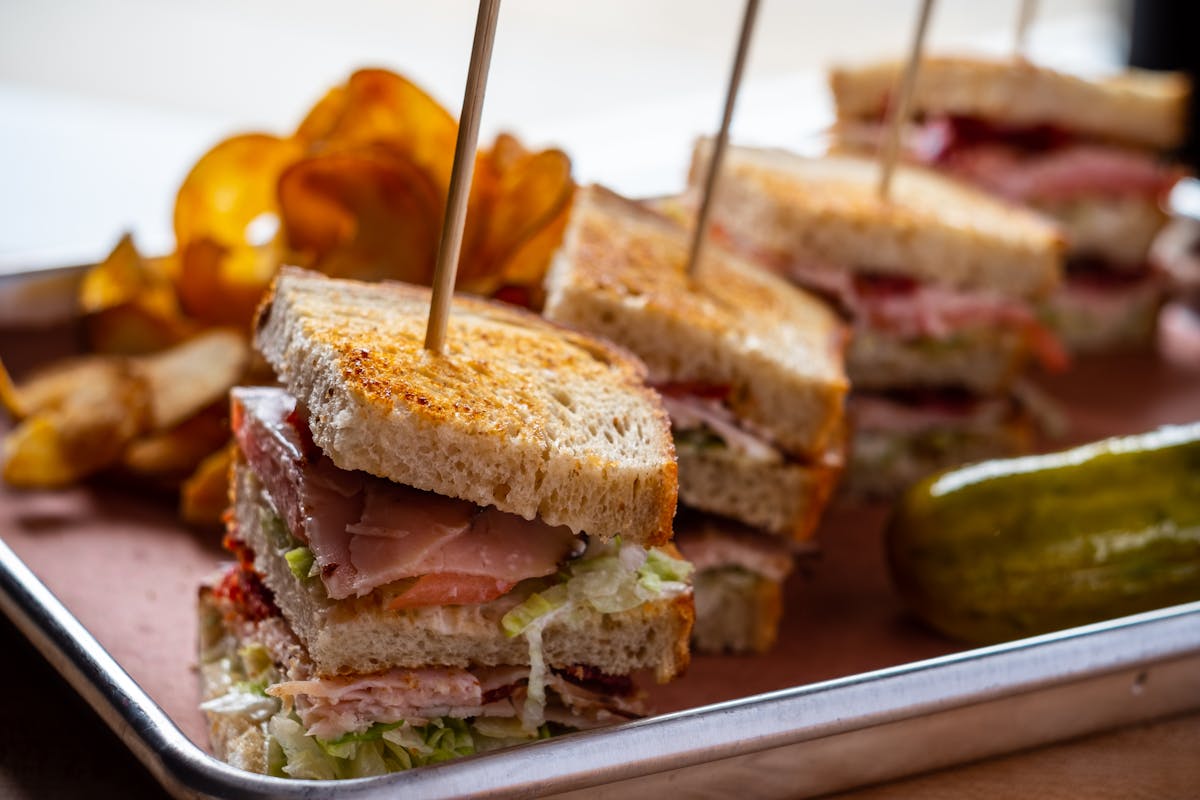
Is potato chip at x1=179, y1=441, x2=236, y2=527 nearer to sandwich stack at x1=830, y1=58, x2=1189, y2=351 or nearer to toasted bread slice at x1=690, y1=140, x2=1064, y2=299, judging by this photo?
toasted bread slice at x1=690, y1=140, x2=1064, y2=299

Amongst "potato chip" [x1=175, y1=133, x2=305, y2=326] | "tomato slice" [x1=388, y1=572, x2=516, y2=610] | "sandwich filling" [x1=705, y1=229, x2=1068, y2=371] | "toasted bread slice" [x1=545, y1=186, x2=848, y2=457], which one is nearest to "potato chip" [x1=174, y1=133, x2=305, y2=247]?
"potato chip" [x1=175, y1=133, x2=305, y2=326]

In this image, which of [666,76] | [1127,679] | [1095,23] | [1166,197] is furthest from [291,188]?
[1095,23]

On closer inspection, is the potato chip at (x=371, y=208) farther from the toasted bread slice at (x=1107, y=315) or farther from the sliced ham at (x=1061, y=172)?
the toasted bread slice at (x=1107, y=315)

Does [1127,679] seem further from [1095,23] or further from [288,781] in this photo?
[1095,23]

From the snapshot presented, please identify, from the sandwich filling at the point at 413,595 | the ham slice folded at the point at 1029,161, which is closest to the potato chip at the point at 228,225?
the sandwich filling at the point at 413,595

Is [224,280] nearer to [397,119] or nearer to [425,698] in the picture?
[397,119]

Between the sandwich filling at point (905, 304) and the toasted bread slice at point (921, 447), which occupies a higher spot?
the sandwich filling at point (905, 304)
